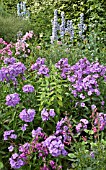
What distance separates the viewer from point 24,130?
10.5 feet

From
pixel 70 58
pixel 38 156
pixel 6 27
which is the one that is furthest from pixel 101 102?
pixel 6 27

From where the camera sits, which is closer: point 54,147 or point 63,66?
point 54,147

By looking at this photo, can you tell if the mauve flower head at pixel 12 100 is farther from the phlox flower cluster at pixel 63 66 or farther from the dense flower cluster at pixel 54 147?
the phlox flower cluster at pixel 63 66

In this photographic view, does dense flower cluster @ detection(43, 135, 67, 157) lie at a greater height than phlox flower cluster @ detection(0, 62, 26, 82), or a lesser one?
lesser

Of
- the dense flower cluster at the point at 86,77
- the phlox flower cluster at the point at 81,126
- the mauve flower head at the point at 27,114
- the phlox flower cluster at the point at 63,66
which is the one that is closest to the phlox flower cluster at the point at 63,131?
the phlox flower cluster at the point at 81,126

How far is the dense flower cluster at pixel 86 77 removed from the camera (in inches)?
136

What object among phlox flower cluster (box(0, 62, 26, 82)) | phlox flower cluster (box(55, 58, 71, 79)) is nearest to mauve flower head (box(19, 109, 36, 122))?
phlox flower cluster (box(0, 62, 26, 82))

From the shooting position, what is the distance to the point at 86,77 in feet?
11.5

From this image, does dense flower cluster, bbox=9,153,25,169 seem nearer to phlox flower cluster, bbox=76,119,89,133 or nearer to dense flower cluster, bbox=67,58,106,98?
phlox flower cluster, bbox=76,119,89,133

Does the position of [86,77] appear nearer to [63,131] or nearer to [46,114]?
[46,114]

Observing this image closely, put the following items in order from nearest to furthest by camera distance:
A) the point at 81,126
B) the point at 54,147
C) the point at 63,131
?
the point at 54,147, the point at 63,131, the point at 81,126

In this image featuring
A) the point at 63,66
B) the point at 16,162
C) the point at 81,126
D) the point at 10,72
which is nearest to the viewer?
the point at 16,162

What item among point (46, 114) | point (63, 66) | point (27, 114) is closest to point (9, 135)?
point (27, 114)

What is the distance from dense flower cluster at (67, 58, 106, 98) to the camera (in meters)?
3.46
